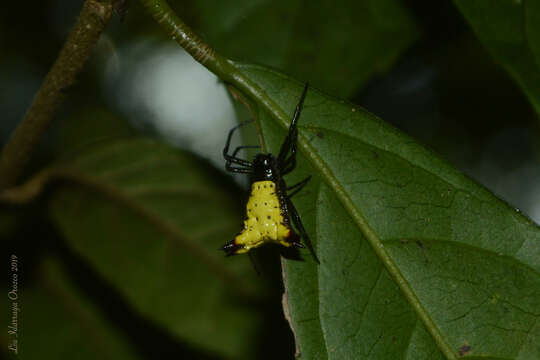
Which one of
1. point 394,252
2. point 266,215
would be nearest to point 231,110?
point 266,215

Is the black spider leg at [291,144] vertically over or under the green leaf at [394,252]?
over

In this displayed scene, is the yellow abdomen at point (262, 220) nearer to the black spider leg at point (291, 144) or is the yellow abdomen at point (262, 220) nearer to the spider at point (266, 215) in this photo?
the spider at point (266, 215)

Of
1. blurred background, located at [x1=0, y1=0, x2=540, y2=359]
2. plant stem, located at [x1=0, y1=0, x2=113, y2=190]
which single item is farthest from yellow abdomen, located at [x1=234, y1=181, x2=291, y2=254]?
plant stem, located at [x1=0, y1=0, x2=113, y2=190]

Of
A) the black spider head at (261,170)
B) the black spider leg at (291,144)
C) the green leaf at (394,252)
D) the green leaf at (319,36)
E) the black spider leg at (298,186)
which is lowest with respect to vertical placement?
the green leaf at (394,252)

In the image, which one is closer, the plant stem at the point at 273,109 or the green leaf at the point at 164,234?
the plant stem at the point at 273,109

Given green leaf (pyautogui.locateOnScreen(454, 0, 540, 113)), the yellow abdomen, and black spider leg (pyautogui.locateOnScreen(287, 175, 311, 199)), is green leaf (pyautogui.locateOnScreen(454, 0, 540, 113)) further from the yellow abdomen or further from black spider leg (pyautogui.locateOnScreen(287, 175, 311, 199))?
the yellow abdomen

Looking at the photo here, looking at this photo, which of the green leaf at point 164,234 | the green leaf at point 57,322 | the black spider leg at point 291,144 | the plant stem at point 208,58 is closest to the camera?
the plant stem at point 208,58

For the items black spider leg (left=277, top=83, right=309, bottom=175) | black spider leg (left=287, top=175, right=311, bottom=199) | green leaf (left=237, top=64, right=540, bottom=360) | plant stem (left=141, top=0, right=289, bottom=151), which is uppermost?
plant stem (left=141, top=0, right=289, bottom=151)

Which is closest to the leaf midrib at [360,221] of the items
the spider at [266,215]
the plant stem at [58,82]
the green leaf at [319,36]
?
the spider at [266,215]
